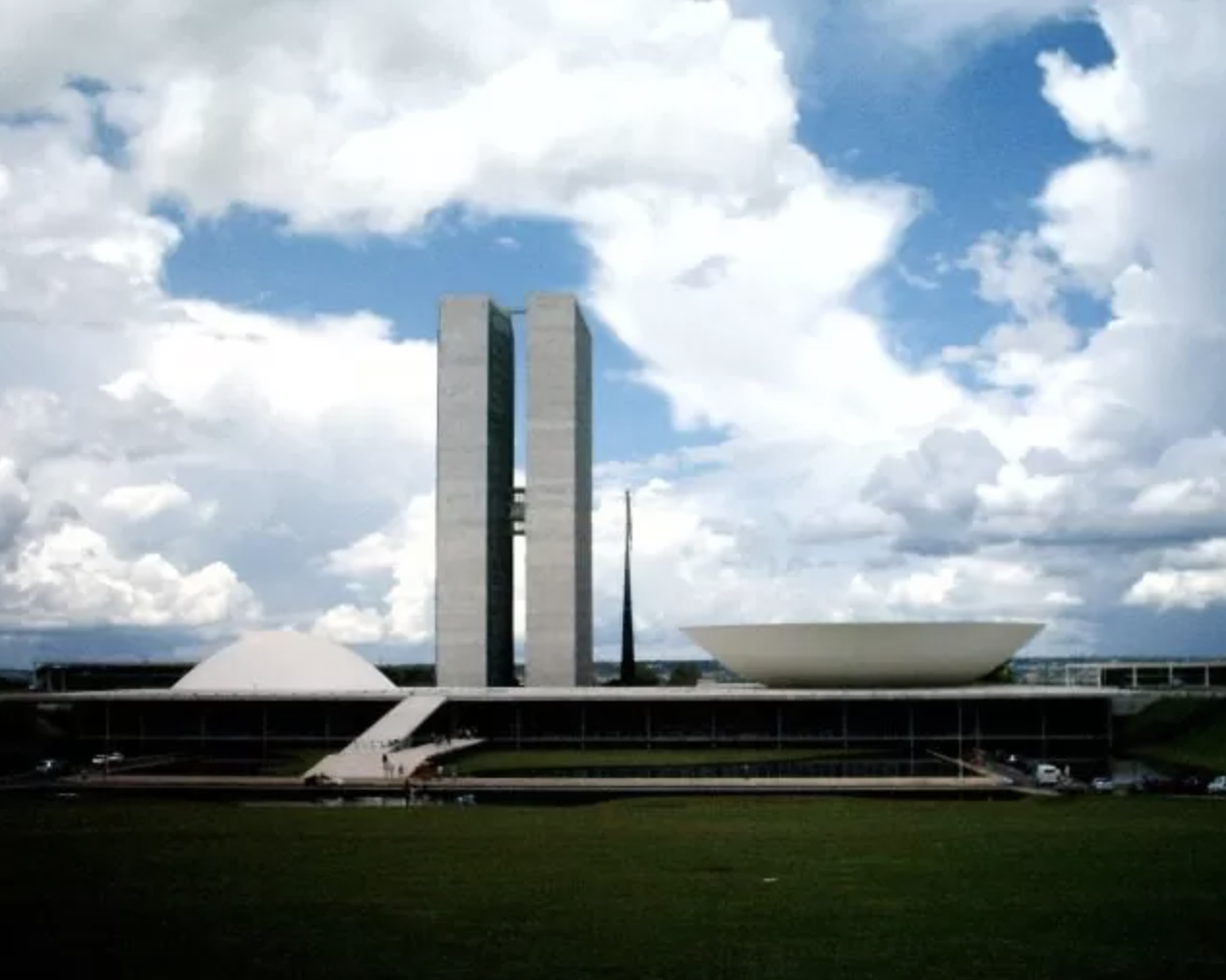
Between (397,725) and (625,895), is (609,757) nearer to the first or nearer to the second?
(397,725)

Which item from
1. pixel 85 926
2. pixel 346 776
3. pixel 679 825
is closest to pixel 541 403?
pixel 346 776

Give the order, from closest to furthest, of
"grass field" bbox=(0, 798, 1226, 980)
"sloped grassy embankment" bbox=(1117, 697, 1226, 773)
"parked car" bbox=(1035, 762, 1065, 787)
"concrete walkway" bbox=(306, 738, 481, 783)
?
"grass field" bbox=(0, 798, 1226, 980)
"parked car" bbox=(1035, 762, 1065, 787)
"concrete walkway" bbox=(306, 738, 481, 783)
"sloped grassy embankment" bbox=(1117, 697, 1226, 773)

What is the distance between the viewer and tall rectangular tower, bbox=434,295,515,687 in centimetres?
4872

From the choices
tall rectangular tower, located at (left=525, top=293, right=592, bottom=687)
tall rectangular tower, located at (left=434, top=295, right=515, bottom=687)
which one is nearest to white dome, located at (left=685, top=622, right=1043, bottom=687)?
tall rectangular tower, located at (left=525, top=293, right=592, bottom=687)

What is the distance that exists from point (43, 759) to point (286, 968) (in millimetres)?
28853

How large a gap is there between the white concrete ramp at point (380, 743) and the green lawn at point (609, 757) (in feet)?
5.15

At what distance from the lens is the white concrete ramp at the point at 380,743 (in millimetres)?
33125

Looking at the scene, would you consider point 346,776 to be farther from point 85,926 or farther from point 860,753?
point 85,926

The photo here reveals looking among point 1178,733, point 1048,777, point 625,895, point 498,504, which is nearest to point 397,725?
point 498,504

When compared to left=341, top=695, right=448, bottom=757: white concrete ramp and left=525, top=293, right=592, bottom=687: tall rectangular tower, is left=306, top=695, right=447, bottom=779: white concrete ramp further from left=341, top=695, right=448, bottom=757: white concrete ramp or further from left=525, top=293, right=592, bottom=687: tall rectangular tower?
left=525, top=293, right=592, bottom=687: tall rectangular tower

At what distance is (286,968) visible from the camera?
40.9ft

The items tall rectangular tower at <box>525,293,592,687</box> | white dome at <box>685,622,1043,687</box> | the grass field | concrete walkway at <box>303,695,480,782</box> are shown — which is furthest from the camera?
tall rectangular tower at <box>525,293,592,687</box>

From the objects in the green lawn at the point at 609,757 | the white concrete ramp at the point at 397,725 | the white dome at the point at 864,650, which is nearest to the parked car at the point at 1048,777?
the green lawn at the point at 609,757

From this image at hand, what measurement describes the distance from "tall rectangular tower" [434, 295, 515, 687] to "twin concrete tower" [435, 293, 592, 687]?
1.2 inches
